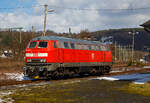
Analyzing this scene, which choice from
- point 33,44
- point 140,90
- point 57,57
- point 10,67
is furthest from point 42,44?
point 10,67

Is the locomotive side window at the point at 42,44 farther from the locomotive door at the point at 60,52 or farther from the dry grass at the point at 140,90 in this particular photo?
the dry grass at the point at 140,90

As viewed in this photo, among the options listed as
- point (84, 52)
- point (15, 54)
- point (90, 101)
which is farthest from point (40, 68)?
point (15, 54)

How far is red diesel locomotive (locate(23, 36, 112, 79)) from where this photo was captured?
59.9ft

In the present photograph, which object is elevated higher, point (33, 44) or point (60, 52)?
point (33, 44)

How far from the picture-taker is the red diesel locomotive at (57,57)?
18266 millimetres

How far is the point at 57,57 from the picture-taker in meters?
18.9


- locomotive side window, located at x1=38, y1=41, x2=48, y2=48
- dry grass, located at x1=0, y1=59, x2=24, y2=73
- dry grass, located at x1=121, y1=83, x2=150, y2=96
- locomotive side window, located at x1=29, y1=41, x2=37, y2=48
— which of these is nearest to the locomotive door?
locomotive side window, located at x1=38, y1=41, x2=48, y2=48

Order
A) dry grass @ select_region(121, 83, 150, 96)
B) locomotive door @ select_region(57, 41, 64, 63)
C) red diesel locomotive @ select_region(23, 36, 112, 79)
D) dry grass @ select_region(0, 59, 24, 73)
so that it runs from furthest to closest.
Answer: dry grass @ select_region(0, 59, 24, 73)
locomotive door @ select_region(57, 41, 64, 63)
red diesel locomotive @ select_region(23, 36, 112, 79)
dry grass @ select_region(121, 83, 150, 96)

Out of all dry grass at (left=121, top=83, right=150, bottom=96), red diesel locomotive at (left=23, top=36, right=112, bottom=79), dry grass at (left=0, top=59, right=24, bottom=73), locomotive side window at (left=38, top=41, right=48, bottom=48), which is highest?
locomotive side window at (left=38, top=41, right=48, bottom=48)

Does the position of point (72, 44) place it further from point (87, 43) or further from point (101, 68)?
point (101, 68)

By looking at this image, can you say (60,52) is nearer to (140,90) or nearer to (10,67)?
(140,90)

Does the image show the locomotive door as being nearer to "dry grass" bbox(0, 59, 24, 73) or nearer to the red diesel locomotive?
the red diesel locomotive

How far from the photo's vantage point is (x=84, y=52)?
22.9 metres

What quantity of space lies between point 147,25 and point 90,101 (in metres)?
9.13
